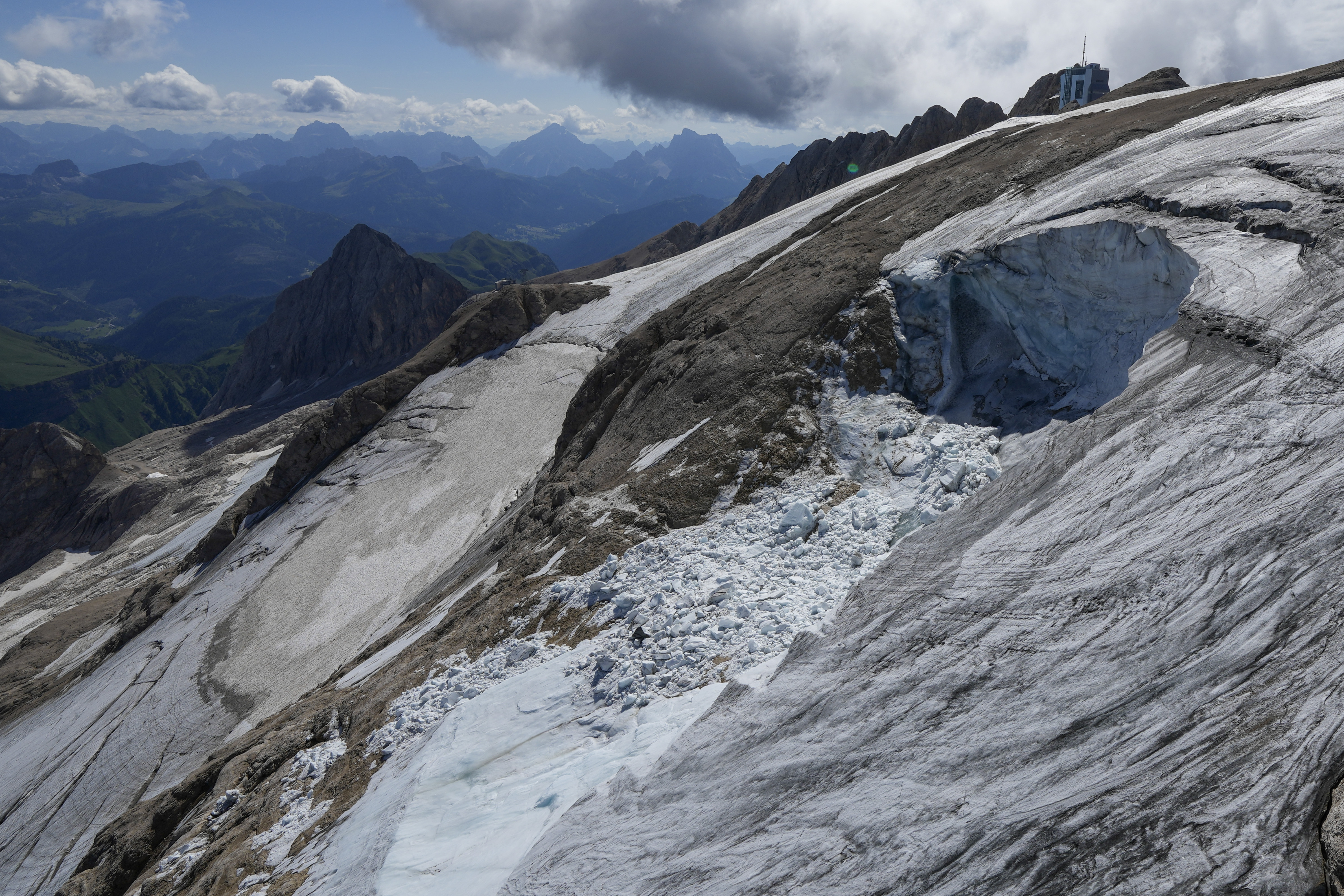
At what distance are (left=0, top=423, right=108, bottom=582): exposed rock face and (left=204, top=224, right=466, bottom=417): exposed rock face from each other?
4177cm

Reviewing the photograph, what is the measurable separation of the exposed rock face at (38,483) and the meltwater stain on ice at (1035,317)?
9567cm

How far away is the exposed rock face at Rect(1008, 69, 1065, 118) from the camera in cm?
8119

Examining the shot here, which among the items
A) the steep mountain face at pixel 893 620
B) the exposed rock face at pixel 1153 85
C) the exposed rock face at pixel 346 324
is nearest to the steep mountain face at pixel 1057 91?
the exposed rock face at pixel 1153 85

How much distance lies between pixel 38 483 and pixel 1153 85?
381 ft

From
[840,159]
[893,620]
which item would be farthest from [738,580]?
[840,159]

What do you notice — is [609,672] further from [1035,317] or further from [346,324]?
[346,324]

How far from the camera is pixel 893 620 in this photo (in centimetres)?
1027

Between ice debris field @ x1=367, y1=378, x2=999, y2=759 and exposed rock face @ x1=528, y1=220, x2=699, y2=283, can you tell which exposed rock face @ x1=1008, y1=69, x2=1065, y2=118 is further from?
ice debris field @ x1=367, y1=378, x2=999, y2=759

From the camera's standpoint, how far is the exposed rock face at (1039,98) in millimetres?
81188

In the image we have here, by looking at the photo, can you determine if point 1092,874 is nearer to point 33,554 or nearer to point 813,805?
point 813,805

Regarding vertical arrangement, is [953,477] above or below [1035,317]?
below

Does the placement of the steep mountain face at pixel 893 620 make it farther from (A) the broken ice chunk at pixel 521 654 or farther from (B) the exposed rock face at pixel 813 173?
(B) the exposed rock face at pixel 813 173

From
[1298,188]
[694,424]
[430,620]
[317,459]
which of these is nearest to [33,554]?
[317,459]

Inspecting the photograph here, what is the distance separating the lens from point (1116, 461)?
36.7 feet
